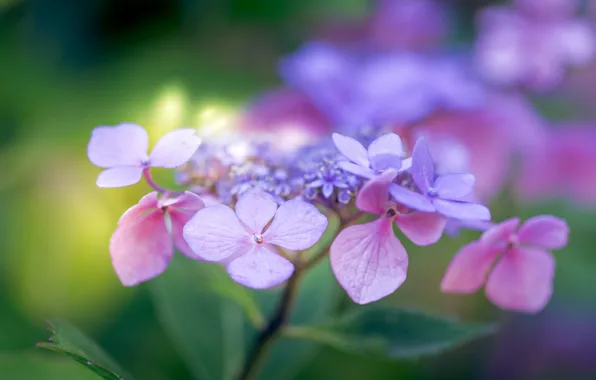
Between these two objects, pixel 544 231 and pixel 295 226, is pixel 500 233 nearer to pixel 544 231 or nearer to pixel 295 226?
pixel 544 231

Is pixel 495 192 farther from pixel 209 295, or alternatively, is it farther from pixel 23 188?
pixel 23 188

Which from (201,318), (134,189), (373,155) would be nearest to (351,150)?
(373,155)

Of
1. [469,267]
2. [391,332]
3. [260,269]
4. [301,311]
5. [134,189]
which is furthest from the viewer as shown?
[134,189]

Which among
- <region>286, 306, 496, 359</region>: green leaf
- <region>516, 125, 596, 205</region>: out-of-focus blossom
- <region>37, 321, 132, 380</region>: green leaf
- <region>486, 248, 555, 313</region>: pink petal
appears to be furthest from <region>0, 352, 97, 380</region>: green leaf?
<region>516, 125, 596, 205</region>: out-of-focus blossom

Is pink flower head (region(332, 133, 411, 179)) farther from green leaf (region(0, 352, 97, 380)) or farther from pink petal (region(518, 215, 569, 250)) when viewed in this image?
green leaf (region(0, 352, 97, 380))

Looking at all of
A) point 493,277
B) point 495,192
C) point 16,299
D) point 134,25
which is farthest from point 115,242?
point 134,25

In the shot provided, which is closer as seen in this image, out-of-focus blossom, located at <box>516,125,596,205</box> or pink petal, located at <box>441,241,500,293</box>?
pink petal, located at <box>441,241,500,293</box>

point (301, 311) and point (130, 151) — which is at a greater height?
point (130, 151)
